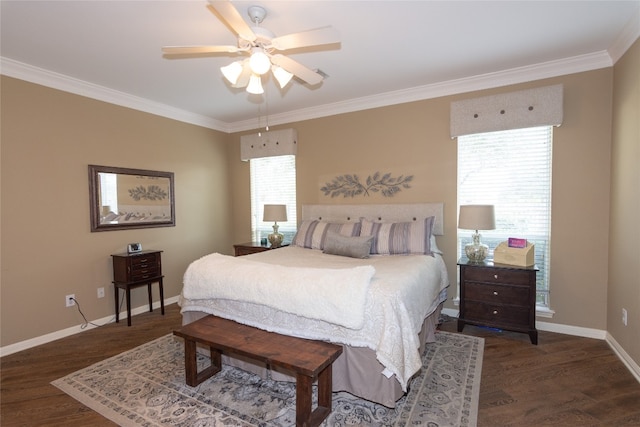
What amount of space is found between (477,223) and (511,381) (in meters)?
1.38

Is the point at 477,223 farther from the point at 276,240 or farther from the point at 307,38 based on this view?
the point at 276,240

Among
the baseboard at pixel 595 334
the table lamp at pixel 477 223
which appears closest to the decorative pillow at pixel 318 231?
the table lamp at pixel 477 223

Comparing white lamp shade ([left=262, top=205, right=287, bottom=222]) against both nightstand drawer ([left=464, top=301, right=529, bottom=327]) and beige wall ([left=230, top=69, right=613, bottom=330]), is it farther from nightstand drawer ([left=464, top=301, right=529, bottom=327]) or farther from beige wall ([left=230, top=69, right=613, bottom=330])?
nightstand drawer ([left=464, top=301, right=529, bottom=327])

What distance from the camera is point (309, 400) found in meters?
1.83

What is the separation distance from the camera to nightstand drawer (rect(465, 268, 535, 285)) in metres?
2.93

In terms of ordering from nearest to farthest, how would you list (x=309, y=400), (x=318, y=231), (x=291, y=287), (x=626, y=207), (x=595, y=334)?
(x=309, y=400) → (x=291, y=287) → (x=626, y=207) → (x=595, y=334) → (x=318, y=231)

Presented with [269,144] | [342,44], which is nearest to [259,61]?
[342,44]

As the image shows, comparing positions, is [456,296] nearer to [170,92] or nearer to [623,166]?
[623,166]

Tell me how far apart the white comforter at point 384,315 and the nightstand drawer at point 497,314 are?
576 mm

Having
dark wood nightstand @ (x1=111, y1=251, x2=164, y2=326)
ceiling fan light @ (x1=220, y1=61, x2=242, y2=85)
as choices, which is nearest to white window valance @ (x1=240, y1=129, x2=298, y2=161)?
dark wood nightstand @ (x1=111, y1=251, x2=164, y2=326)

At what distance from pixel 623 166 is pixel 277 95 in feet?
11.6

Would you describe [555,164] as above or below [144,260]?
above

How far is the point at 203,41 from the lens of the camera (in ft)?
8.71

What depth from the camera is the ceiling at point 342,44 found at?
2207 mm
